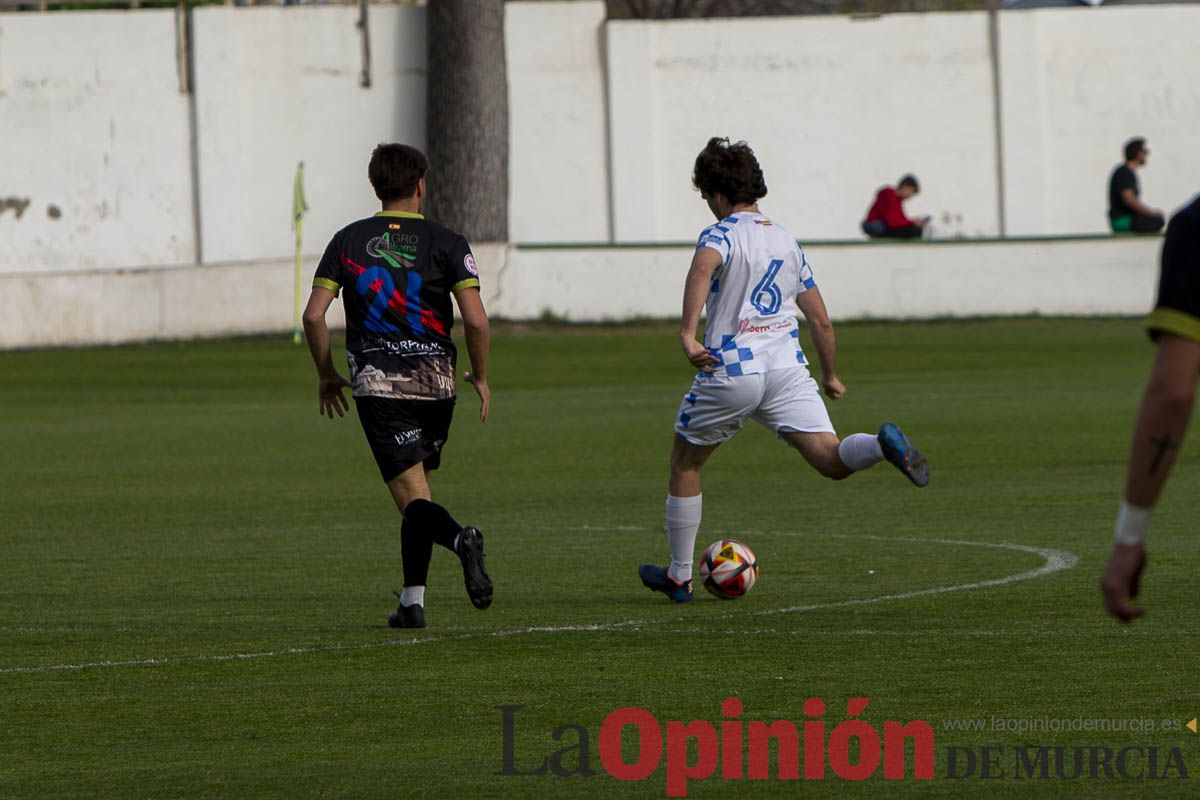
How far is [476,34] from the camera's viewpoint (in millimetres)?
36500

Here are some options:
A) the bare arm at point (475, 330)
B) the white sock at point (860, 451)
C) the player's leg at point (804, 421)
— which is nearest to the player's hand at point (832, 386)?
the player's leg at point (804, 421)

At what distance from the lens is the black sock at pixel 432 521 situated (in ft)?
27.7

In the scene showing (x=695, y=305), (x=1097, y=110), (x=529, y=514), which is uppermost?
(x=1097, y=110)

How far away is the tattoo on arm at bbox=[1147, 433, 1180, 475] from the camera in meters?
4.01

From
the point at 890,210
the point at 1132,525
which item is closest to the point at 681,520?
the point at 1132,525

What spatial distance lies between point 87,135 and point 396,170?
100 ft

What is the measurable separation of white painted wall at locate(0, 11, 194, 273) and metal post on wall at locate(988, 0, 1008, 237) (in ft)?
46.6

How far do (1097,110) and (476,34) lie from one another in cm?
1146

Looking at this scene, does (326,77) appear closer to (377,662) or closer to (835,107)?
(835,107)

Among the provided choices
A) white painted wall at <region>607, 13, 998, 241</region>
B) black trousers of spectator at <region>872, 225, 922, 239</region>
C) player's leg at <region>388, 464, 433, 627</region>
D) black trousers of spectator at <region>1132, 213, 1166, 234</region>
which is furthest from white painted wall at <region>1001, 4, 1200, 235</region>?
player's leg at <region>388, 464, 433, 627</region>

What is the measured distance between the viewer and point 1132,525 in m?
4.14

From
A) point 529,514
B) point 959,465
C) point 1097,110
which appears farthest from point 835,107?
point 529,514

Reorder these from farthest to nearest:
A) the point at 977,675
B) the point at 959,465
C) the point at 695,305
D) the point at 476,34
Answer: the point at 476,34, the point at 959,465, the point at 695,305, the point at 977,675

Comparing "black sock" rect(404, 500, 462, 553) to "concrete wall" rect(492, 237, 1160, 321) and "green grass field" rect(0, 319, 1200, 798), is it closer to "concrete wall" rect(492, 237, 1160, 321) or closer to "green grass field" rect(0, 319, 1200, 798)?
"green grass field" rect(0, 319, 1200, 798)
